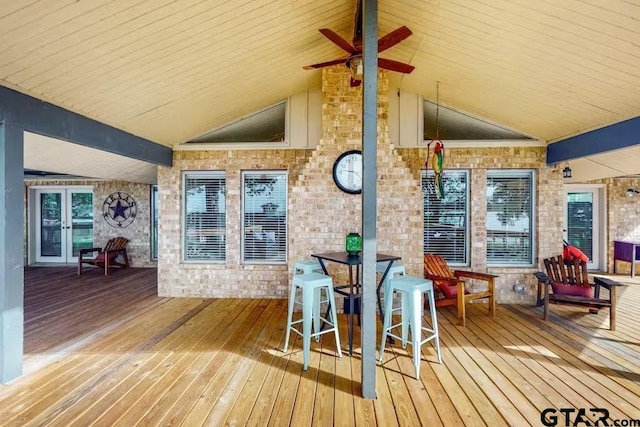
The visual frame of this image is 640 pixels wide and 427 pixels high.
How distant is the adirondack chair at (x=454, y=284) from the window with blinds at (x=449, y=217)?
0.58m

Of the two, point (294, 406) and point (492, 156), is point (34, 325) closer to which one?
point (294, 406)

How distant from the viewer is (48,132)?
10.2 feet

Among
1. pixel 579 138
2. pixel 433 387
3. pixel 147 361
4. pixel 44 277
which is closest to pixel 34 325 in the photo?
pixel 147 361

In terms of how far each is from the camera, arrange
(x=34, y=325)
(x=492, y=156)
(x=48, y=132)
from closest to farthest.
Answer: (x=48, y=132) < (x=34, y=325) < (x=492, y=156)

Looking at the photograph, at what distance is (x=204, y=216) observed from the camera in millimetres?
5773

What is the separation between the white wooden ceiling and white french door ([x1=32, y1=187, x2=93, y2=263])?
5.49 metres

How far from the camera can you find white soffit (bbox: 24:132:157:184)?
15.6 ft

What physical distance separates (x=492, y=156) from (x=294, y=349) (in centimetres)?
440

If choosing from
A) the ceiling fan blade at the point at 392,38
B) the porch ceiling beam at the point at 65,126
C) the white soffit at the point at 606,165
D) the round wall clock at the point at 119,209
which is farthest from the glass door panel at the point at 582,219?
the round wall clock at the point at 119,209

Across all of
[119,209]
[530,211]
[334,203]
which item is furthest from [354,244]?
[119,209]

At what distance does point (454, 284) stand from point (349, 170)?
227 cm

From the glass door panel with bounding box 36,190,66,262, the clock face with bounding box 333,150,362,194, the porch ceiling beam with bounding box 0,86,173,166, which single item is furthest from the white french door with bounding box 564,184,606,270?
the glass door panel with bounding box 36,190,66,262

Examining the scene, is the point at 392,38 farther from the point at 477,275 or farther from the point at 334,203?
the point at 477,275

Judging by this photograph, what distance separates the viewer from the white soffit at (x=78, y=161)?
4750 mm
